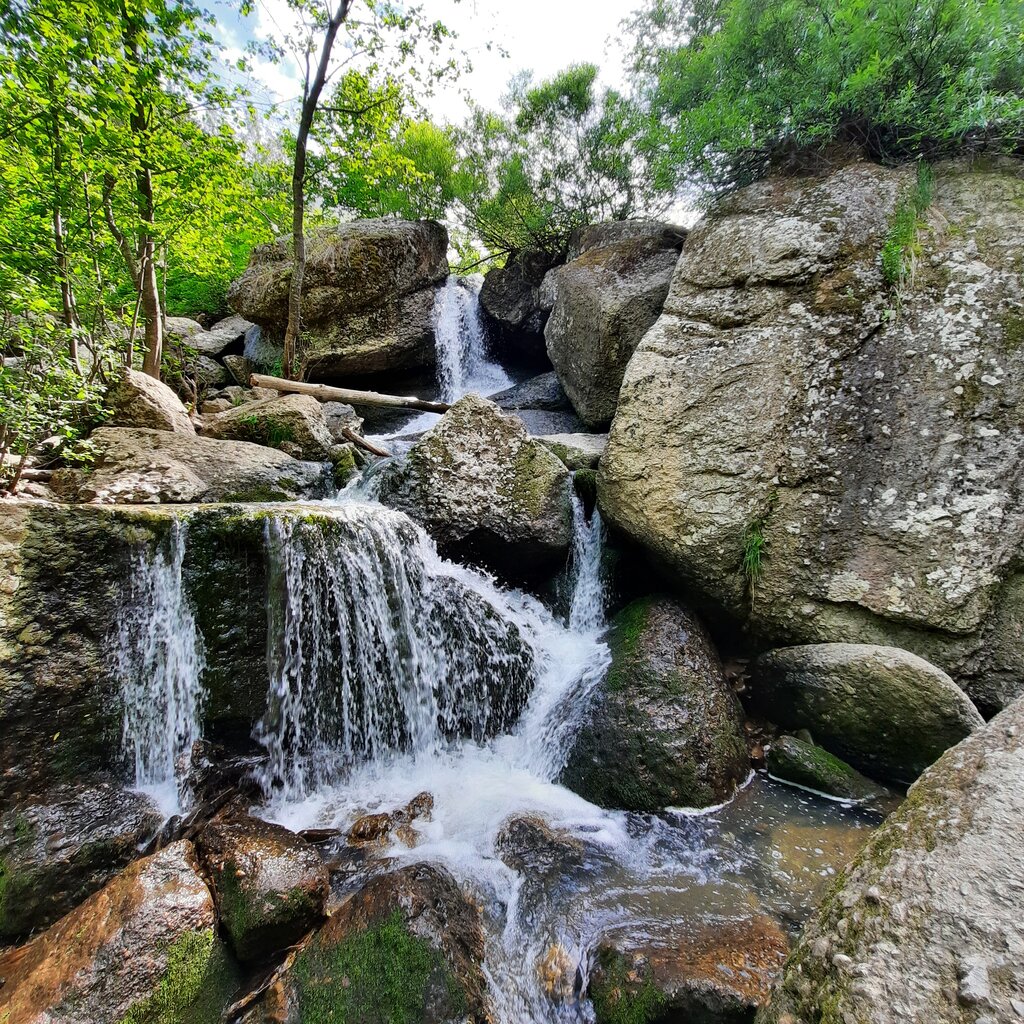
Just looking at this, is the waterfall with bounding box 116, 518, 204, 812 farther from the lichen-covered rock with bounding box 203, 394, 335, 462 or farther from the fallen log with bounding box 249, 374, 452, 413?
the fallen log with bounding box 249, 374, 452, 413

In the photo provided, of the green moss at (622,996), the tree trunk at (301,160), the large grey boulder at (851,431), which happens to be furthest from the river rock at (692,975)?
the tree trunk at (301,160)

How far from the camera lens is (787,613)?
4.37m

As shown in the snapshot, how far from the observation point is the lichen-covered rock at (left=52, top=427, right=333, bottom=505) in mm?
4492

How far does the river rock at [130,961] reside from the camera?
210cm

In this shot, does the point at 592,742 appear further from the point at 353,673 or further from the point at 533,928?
the point at 353,673

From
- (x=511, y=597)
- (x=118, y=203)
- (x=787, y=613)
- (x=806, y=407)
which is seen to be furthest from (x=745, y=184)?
(x=118, y=203)

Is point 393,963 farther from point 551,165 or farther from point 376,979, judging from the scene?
point 551,165

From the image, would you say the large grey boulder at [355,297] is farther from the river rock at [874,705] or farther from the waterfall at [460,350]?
the river rock at [874,705]

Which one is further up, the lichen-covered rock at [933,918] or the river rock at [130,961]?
the lichen-covered rock at [933,918]

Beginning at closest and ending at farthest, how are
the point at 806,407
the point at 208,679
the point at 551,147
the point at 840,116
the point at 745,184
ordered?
the point at 208,679 → the point at 806,407 → the point at 840,116 → the point at 745,184 → the point at 551,147

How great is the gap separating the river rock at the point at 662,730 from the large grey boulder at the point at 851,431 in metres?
0.70

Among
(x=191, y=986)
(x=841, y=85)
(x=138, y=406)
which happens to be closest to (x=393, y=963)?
(x=191, y=986)

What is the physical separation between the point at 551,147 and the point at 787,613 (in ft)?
39.0

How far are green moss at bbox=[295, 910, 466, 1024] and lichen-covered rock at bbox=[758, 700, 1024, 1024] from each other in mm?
1505
